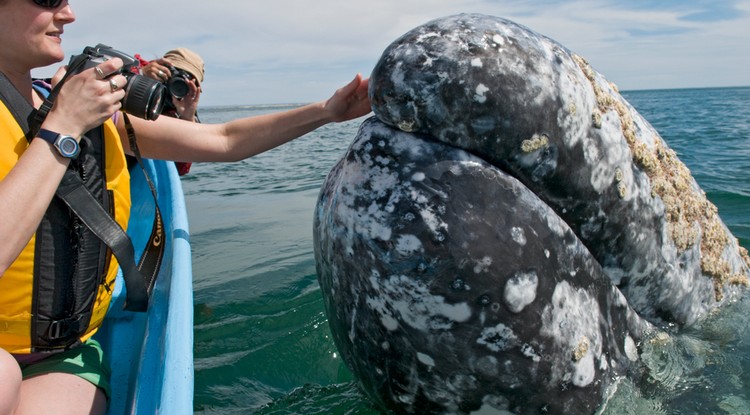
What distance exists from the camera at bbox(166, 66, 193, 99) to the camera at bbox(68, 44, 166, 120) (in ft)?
7.69

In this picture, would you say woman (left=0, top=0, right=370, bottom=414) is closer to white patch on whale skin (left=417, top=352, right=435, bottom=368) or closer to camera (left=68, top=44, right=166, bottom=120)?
camera (left=68, top=44, right=166, bottom=120)

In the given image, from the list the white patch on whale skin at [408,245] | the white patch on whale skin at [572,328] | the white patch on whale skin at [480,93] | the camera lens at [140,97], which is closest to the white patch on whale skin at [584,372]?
the white patch on whale skin at [572,328]

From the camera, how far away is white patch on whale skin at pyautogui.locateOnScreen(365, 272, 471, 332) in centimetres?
215

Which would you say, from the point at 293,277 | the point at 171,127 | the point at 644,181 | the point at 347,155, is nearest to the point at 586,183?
the point at 644,181

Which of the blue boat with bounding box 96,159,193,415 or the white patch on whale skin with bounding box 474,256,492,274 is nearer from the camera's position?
the white patch on whale skin with bounding box 474,256,492,274

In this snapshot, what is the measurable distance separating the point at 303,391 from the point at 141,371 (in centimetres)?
88

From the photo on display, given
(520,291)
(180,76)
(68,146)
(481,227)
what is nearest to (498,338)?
(520,291)

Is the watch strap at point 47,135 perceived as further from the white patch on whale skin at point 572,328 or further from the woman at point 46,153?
the white patch on whale skin at point 572,328

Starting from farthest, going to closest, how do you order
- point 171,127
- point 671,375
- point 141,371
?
point 171,127, point 141,371, point 671,375

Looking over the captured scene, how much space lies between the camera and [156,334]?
135 inches

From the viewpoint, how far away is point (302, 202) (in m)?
8.98

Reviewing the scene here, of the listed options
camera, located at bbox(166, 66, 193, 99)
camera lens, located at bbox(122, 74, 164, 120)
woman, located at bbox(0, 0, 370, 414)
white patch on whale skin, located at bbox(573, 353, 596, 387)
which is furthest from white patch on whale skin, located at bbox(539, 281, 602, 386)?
camera, located at bbox(166, 66, 193, 99)

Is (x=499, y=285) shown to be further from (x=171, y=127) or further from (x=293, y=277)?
(x=293, y=277)

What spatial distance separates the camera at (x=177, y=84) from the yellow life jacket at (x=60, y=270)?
223cm
